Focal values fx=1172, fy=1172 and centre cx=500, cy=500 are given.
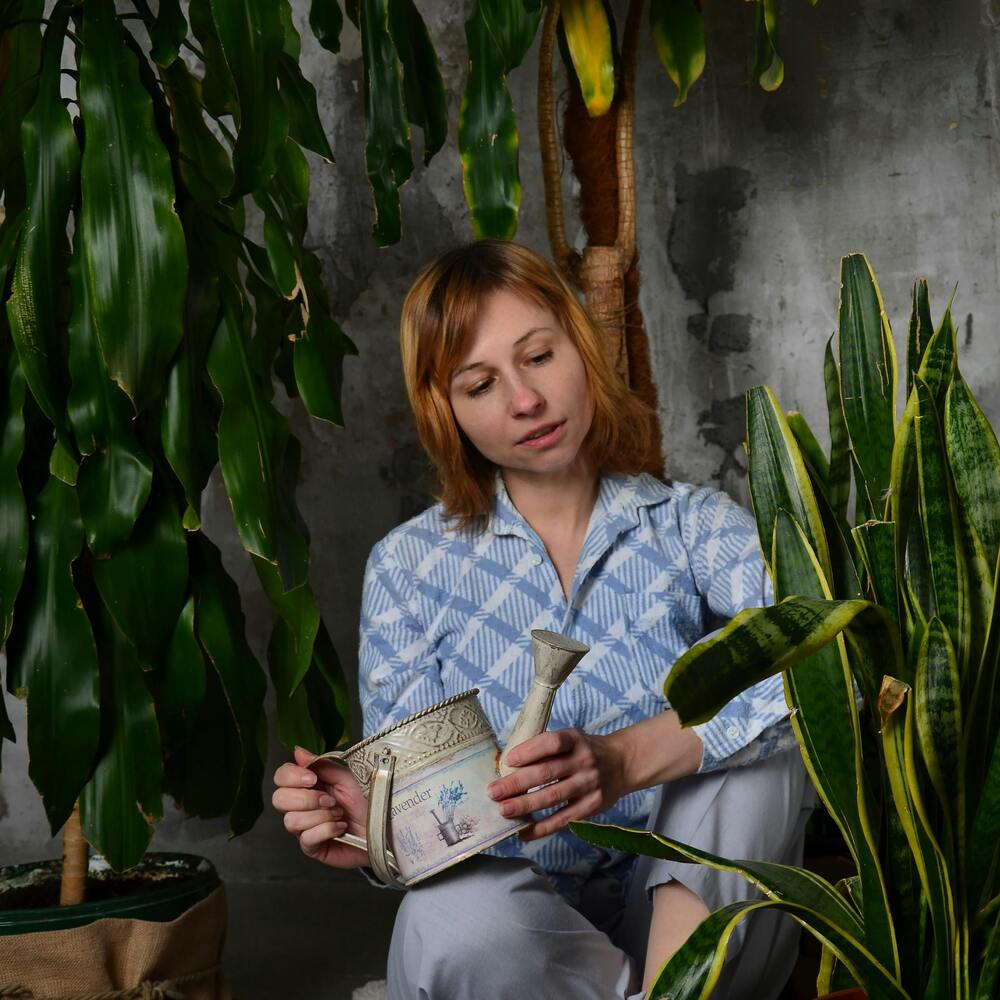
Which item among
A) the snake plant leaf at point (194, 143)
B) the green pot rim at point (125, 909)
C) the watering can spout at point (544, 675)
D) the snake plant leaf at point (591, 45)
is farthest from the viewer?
the snake plant leaf at point (591, 45)

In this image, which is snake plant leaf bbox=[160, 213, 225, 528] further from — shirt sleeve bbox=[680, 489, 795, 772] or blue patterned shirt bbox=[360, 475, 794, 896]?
shirt sleeve bbox=[680, 489, 795, 772]

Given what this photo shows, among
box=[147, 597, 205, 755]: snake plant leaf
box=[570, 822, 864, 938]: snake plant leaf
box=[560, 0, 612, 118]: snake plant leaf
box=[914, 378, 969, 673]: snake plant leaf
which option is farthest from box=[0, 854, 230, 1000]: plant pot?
box=[560, 0, 612, 118]: snake plant leaf

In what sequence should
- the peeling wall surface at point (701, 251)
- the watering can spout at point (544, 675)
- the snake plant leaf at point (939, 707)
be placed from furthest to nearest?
the peeling wall surface at point (701, 251) < the watering can spout at point (544, 675) < the snake plant leaf at point (939, 707)

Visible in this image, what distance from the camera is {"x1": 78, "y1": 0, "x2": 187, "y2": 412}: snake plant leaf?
1.29m

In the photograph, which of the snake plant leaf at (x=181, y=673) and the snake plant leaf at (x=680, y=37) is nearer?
the snake plant leaf at (x=181, y=673)

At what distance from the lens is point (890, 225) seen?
2.14 m

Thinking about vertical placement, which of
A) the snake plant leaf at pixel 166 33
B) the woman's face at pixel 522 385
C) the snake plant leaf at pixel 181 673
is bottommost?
the snake plant leaf at pixel 181 673

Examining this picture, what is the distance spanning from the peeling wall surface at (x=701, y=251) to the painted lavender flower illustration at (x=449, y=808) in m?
1.01

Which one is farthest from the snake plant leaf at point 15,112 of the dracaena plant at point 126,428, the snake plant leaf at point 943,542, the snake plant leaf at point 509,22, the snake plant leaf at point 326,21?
the snake plant leaf at point 943,542

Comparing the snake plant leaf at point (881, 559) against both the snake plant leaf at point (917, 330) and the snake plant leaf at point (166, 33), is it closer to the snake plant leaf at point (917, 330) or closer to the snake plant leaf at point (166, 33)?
the snake plant leaf at point (917, 330)

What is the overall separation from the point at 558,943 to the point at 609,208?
3.91 feet

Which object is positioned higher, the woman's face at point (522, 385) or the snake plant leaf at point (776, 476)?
the woman's face at point (522, 385)

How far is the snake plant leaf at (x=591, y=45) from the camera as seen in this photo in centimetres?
174

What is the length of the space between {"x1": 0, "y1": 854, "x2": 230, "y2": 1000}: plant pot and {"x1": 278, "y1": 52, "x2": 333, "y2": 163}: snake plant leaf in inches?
38.5
